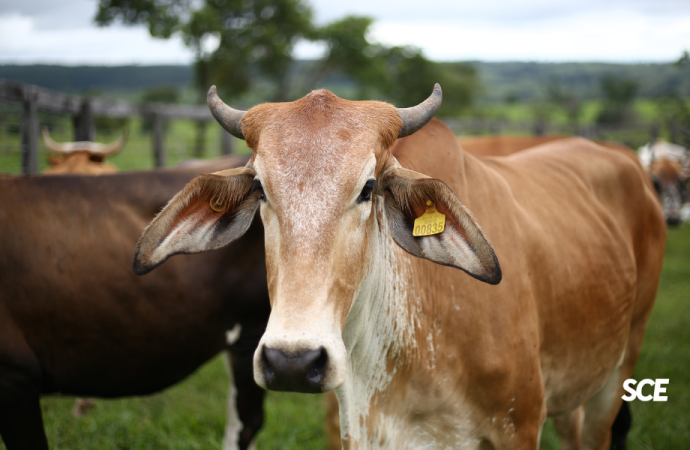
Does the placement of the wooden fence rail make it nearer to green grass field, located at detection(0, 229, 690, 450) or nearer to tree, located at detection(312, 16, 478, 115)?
green grass field, located at detection(0, 229, 690, 450)

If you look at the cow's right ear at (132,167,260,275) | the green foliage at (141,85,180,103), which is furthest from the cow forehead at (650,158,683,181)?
the green foliage at (141,85,180,103)

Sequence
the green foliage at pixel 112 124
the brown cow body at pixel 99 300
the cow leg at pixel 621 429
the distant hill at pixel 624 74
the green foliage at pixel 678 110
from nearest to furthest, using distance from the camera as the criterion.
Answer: the brown cow body at pixel 99 300, the cow leg at pixel 621 429, the distant hill at pixel 624 74, the green foliage at pixel 678 110, the green foliage at pixel 112 124

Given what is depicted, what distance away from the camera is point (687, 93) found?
6.83 metres

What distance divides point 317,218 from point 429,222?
504 mm

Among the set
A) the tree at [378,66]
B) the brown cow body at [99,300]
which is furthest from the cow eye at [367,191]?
the tree at [378,66]

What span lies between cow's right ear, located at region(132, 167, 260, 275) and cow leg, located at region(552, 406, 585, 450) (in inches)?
107

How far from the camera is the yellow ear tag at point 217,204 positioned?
213cm

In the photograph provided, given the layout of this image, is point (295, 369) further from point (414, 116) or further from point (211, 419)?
point (211, 419)

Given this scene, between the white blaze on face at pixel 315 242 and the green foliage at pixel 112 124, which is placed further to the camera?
the green foliage at pixel 112 124

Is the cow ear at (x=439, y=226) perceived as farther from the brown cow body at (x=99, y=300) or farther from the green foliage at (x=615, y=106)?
the green foliage at (x=615, y=106)

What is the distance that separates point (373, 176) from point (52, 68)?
11.1m

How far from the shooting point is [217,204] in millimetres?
2152

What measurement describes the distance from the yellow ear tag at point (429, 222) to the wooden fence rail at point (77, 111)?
196 inches

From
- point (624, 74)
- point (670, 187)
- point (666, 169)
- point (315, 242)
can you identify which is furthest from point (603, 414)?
point (624, 74)
